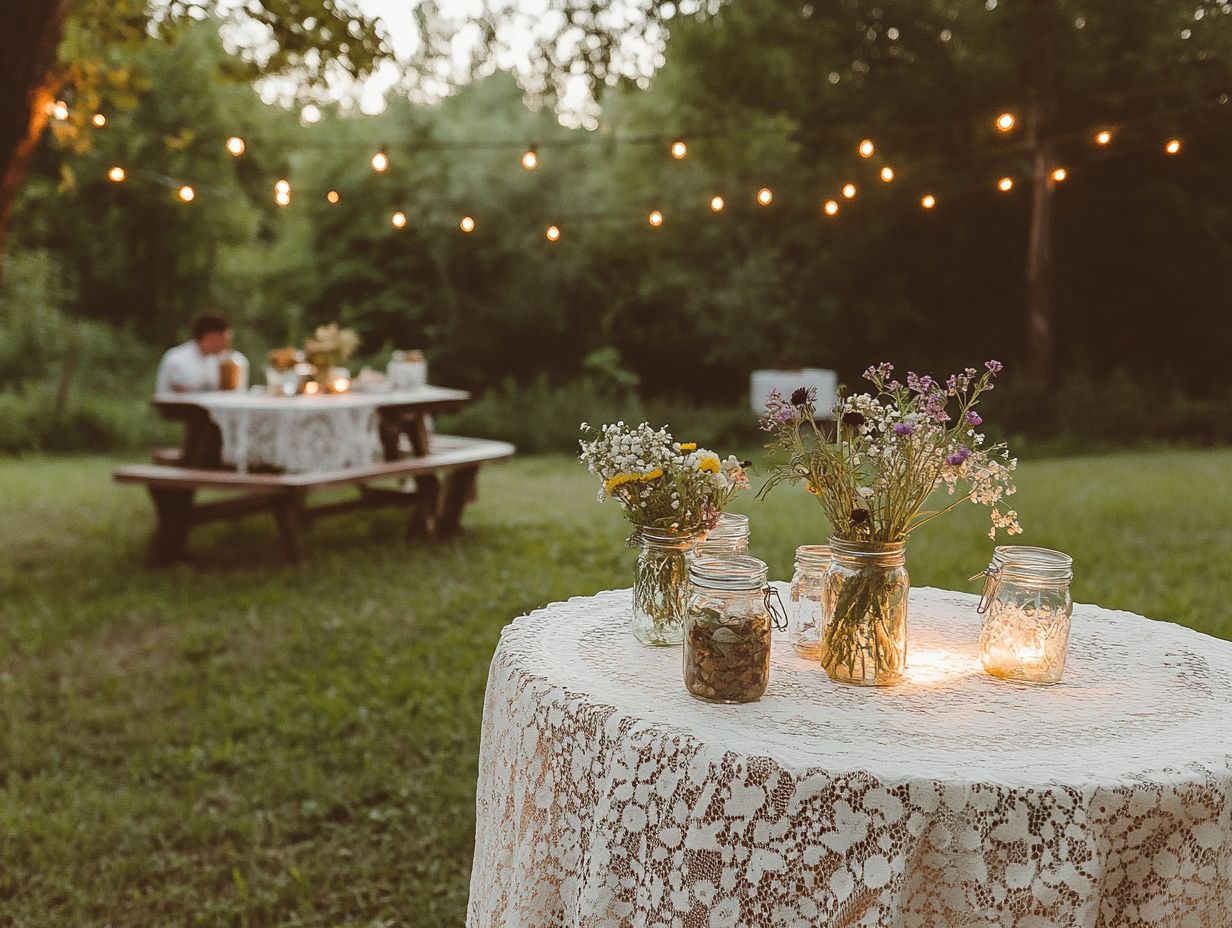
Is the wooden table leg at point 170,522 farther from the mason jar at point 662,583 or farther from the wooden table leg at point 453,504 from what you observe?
the mason jar at point 662,583

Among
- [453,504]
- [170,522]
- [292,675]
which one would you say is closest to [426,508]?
[453,504]

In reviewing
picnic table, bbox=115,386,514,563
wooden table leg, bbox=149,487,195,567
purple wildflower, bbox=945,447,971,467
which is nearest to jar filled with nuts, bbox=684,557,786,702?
Answer: purple wildflower, bbox=945,447,971,467

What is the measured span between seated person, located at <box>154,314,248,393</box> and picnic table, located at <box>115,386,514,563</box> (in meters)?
0.36

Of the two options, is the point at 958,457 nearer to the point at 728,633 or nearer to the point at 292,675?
the point at 728,633

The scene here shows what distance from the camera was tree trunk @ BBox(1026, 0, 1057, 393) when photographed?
14320 millimetres

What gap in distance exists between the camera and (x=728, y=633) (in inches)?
69.7

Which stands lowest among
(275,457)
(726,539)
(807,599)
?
(275,457)

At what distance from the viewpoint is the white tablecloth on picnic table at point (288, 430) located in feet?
22.2

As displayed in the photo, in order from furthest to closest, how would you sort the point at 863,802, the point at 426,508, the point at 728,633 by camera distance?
the point at 426,508 → the point at 728,633 → the point at 863,802

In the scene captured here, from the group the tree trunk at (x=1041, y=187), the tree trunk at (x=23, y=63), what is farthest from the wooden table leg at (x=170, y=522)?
the tree trunk at (x=1041, y=187)

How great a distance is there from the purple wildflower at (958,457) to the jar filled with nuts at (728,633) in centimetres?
39

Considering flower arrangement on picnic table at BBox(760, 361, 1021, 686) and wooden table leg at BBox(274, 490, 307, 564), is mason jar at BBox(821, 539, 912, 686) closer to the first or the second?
flower arrangement on picnic table at BBox(760, 361, 1021, 686)

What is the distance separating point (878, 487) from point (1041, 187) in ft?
45.9

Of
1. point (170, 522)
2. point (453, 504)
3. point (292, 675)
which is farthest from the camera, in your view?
point (453, 504)
